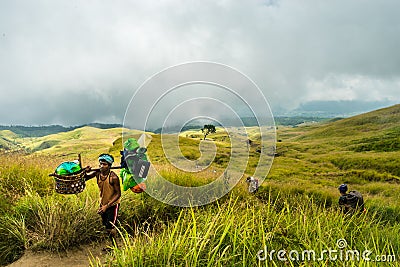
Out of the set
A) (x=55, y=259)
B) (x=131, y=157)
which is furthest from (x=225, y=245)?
(x=55, y=259)

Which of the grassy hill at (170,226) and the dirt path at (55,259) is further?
the dirt path at (55,259)

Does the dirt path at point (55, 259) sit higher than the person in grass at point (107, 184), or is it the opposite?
the person in grass at point (107, 184)

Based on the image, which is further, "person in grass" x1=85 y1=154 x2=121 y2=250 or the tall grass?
"person in grass" x1=85 y1=154 x2=121 y2=250

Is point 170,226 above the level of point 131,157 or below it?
below

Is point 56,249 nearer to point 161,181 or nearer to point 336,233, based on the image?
point 161,181

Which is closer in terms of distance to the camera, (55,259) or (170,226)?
(55,259)

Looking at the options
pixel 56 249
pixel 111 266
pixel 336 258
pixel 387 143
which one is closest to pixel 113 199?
pixel 111 266

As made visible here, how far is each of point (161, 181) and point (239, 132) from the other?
9.92ft

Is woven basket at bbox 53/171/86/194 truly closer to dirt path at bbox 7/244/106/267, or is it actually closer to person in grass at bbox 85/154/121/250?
person in grass at bbox 85/154/121/250
